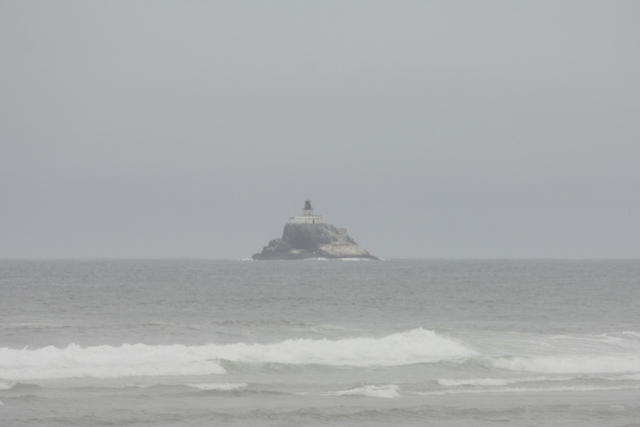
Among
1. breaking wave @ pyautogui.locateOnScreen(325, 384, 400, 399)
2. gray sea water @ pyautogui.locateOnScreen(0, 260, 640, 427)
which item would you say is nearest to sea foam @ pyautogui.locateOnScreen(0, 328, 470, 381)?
gray sea water @ pyautogui.locateOnScreen(0, 260, 640, 427)

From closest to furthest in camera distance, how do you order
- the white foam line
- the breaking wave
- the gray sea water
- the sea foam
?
1. the gray sea water
2. the breaking wave
3. the white foam line
4. the sea foam

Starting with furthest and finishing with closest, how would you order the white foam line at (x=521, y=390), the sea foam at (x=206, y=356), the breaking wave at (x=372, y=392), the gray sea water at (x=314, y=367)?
the sea foam at (x=206, y=356) → the white foam line at (x=521, y=390) → the breaking wave at (x=372, y=392) → the gray sea water at (x=314, y=367)

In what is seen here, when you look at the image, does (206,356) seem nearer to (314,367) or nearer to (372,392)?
Result: (314,367)

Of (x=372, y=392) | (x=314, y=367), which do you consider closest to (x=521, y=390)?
(x=372, y=392)

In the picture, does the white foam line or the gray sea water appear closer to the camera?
the gray sea water

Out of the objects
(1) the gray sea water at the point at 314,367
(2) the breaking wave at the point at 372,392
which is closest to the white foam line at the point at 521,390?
(1) the gray sea water at the point at 314,367

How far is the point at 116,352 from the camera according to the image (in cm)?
2322

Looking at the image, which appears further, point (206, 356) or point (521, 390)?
point (206, 356)

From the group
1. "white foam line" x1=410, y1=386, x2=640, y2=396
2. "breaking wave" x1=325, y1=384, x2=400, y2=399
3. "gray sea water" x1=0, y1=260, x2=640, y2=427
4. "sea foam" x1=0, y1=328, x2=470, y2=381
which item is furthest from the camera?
"sea foam" x1=0, y1=328, x2=470, y2=381

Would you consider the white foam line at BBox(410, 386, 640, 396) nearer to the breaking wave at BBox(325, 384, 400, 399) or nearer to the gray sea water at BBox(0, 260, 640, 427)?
the gray sea water at BBox(0, 260, 640, 427)

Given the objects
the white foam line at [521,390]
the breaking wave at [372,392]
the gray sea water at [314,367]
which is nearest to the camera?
the gray sea water at [314,367]

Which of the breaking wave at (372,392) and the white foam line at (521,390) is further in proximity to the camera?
the white foam line at (521,390)

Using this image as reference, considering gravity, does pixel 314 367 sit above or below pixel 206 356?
below

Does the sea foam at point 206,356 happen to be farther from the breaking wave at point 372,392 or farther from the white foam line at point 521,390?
the white foam line at point 521,390
